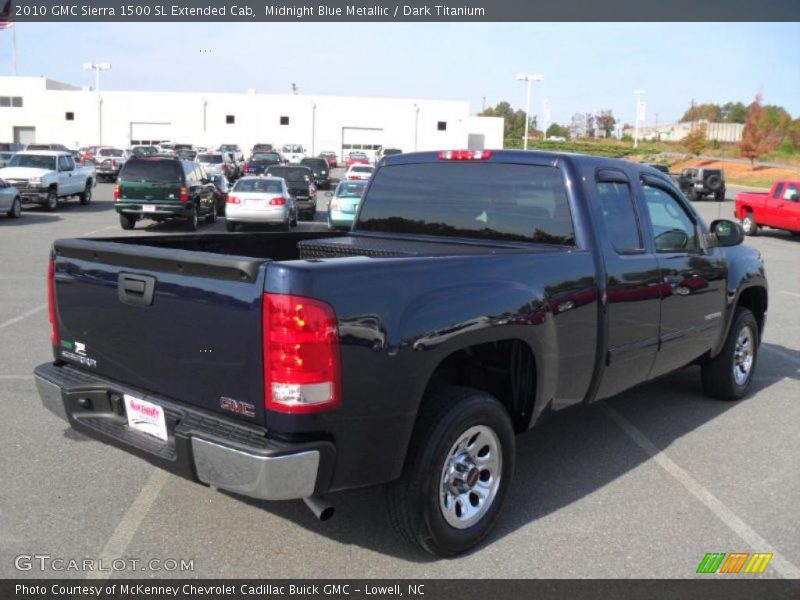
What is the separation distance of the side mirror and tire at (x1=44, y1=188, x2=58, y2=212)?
73.5 ft

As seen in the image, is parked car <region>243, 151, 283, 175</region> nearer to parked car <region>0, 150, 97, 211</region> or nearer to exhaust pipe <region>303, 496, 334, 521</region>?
parked car <region>0, 150, 97, 211</region>

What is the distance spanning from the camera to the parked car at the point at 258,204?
65.5 ft

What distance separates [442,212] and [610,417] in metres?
2.22

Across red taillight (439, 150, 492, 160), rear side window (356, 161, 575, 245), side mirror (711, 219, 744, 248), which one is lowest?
side mirror (711, 219, 744, 248)

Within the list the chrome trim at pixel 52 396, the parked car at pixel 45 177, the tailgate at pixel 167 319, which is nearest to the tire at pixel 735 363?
the tailgate at pixel 167 319

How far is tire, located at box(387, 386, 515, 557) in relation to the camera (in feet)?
11.1

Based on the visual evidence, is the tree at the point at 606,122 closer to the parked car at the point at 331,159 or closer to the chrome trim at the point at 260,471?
the parked car at the point at 331,159

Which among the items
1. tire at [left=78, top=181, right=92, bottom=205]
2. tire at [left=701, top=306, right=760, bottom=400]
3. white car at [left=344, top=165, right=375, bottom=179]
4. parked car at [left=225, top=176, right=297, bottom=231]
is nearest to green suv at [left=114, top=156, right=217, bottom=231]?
parked car at [left=225, top=176, right=297, bottom=231]

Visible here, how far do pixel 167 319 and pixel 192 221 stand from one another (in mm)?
17556

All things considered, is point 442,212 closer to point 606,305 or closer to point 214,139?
point 606,305

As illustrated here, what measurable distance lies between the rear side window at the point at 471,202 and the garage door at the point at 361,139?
73.5 meters

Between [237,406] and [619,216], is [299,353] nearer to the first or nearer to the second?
[237,406]
